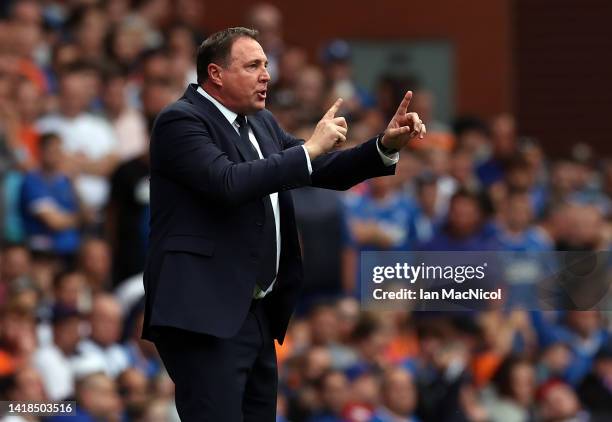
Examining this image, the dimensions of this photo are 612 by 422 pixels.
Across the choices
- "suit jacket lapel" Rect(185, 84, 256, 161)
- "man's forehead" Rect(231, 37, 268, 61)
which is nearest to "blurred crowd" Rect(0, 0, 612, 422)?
"suit jacket lapel" Rect(185, 84, 256, 161)

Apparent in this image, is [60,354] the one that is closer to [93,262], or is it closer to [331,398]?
[93,262]

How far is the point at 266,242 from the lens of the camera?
5.54 m

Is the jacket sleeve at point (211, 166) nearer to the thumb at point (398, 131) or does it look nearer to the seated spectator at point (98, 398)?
the thumb at point (398, 131)

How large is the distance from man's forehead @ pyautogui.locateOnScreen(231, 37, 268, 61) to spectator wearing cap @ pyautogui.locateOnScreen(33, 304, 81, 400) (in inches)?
141

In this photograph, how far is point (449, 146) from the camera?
13383 mm

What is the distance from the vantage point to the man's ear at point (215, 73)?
5493 mm

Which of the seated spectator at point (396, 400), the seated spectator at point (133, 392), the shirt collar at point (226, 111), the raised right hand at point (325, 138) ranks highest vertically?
the shirt collar at point (226, 111)

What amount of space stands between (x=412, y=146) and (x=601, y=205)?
2040 millimetres

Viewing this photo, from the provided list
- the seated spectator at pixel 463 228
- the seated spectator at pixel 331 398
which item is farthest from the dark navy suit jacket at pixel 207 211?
the seated spectator at pixel 463 228

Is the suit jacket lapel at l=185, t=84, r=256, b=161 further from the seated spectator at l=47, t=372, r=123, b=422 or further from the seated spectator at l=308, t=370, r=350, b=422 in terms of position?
the seated spectator at l=308, t=370, r=350, b=422

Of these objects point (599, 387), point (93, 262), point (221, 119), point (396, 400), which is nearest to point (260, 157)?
point (221, 119)

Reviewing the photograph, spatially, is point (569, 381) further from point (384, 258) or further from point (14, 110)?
point (384, 258)

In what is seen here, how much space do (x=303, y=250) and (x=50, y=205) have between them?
5.67ft

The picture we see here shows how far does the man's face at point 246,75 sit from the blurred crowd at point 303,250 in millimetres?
2344
